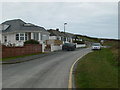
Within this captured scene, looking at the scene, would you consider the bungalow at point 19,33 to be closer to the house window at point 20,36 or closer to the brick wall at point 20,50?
the house window at point 20,36

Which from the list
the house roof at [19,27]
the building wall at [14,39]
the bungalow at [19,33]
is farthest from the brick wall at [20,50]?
the house roof at [19,27]

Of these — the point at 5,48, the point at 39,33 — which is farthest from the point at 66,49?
the point at 5,48

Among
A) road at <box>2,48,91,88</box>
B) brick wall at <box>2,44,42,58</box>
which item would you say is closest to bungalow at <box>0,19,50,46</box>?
brick wall at <box>2,44,42,58</box>

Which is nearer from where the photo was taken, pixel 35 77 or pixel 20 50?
pixel 35 77

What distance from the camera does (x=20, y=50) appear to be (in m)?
27.2

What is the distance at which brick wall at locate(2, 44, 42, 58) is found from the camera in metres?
24.1

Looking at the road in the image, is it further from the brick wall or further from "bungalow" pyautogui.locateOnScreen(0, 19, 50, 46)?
"bungalow" pyautogui.locateOnScreen(0, 19, 50, 46)

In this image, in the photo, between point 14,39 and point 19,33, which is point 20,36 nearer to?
point 19,33

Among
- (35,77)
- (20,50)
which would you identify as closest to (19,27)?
(20,50)

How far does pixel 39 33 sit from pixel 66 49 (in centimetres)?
728

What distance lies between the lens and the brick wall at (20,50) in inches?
947

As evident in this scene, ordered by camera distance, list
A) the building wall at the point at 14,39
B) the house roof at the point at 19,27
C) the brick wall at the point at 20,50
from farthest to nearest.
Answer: the house roof at the point at 19,27
the building wall at the point at 14,39
the brick wall at the point at 20,50

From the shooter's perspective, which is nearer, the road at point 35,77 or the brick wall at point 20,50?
the road at point 35,77

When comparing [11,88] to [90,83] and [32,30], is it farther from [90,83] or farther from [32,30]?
[32,30]
